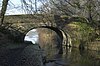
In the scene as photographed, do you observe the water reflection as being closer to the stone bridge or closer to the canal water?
the canal water

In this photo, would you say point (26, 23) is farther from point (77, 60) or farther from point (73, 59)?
point (77, 60)

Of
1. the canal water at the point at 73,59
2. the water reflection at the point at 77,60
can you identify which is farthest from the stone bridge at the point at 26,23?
the water reflection at the point at 77,60

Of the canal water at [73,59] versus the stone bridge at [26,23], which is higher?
the stone bridge at [26,23]

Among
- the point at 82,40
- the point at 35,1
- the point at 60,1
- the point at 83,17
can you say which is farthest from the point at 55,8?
the point at 35,1

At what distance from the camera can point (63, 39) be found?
38375mm

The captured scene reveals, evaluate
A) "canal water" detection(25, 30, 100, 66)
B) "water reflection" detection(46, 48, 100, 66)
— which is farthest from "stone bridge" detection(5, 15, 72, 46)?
"water reflection" detection(46, 48, 100, 66)

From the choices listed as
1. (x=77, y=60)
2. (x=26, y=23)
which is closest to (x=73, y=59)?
(x=77, y=60)

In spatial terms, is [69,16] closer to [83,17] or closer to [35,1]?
[83,17]

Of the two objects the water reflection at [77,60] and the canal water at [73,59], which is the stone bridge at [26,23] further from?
the water reflection at [77,60]

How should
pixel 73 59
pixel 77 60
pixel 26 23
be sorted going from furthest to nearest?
pixel 26 23, pixel 73 59, pixel 77 60

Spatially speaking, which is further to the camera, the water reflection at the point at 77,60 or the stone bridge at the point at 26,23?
the stone bridge at the point at 26,23

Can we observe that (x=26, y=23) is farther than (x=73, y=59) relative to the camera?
Yes

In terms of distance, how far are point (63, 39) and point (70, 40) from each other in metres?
2.78

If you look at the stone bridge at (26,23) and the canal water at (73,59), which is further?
the stone bridge at (26,23)
